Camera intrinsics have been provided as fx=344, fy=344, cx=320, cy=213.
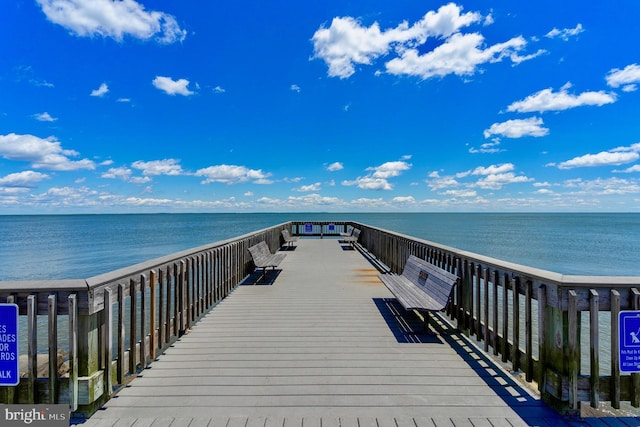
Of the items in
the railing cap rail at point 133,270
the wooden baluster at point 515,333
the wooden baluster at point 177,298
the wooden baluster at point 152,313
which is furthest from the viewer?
the wooden baluster at point 177,298

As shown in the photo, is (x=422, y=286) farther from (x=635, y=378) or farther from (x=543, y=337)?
(x=635, y=378)

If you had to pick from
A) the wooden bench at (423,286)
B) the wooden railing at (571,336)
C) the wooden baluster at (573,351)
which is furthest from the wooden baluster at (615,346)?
the wooden bench at (423,286)

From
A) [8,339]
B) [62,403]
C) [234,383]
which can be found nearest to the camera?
[8,339]

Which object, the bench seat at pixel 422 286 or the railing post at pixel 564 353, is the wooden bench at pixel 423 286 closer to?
the bench seat at pixel 422 286

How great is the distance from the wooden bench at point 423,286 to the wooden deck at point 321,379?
34 cm

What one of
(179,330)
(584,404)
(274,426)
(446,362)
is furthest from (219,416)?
(584,404)

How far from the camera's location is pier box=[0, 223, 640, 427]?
2398 millimetres

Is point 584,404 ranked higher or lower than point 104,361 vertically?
lower

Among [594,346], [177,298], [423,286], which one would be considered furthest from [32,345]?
[423,286]

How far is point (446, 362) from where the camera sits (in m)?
3.26

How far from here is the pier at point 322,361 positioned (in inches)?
94.4

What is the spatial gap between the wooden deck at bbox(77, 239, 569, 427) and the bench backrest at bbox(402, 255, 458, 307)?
0.45 m

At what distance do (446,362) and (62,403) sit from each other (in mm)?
3121

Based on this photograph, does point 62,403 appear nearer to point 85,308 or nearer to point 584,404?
point 85,308
